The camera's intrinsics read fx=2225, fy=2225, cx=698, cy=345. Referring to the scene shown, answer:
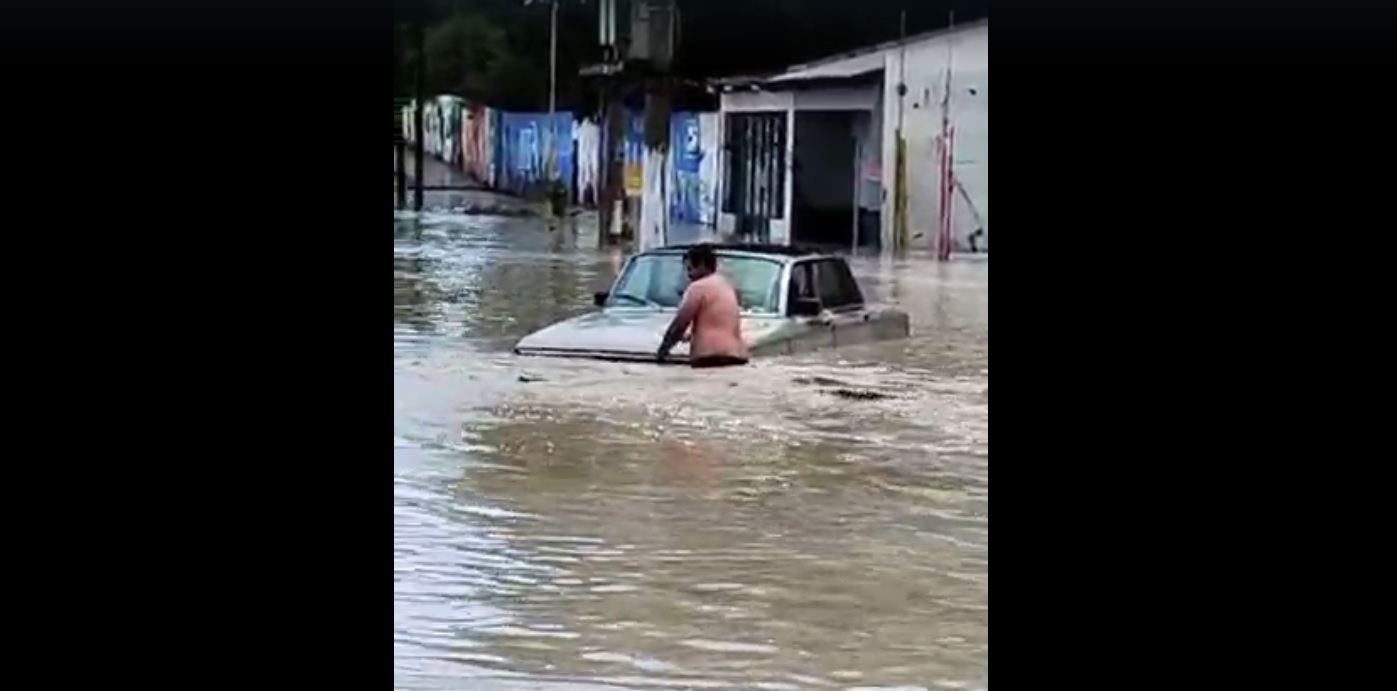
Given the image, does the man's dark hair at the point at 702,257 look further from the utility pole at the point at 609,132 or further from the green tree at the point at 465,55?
the green tree at the point at 465,55

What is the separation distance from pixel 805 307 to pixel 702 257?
0.96 ft

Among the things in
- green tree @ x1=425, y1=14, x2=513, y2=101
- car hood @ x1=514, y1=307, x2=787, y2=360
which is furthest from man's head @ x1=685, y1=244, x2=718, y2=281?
green tree @ x1=425, y1=14, x2=513, y2=101

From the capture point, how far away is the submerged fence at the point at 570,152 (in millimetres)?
5195

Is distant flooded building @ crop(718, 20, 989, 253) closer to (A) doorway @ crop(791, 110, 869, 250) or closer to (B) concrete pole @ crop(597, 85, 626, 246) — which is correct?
(A) doorway @ crop(791, 110, 869, 250)

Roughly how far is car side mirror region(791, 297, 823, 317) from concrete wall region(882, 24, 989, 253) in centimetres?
23

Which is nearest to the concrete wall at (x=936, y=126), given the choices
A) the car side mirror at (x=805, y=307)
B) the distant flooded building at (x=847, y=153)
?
the distant flooded building at (x=847, y=153)
